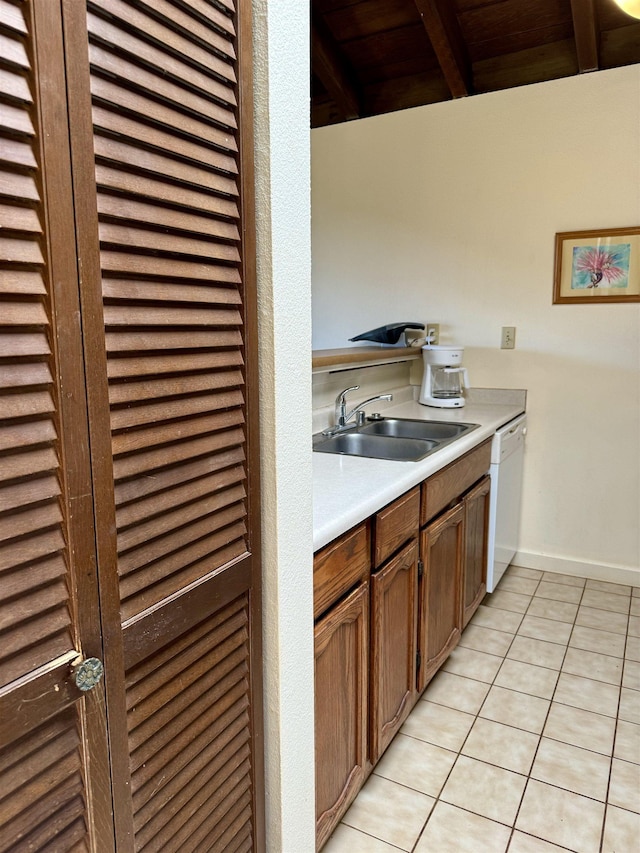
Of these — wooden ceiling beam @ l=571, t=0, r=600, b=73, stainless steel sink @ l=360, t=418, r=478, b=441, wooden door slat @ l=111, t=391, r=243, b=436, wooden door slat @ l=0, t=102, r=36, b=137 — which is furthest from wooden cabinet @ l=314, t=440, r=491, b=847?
wooden ceiling beam @ l=571, t=0, r=600, b=73

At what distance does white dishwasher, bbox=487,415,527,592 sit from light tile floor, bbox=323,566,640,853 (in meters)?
0.28

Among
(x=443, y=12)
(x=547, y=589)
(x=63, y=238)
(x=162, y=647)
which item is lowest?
(x=547, y=589)

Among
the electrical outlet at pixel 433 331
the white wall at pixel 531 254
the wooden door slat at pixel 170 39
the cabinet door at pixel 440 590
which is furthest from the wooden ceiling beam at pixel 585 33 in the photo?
the wooden door slat at pixel 170 39

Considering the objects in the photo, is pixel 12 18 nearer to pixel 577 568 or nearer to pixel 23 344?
pixel 23 344

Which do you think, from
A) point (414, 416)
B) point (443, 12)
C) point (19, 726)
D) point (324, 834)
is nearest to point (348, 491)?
point (324, 834)

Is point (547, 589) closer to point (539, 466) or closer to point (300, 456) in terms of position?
point (539, 466)

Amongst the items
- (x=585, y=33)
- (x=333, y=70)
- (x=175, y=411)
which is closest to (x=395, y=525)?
(x=175, y=411)

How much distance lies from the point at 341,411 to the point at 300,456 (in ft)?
4.41

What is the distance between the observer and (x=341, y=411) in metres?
2.36

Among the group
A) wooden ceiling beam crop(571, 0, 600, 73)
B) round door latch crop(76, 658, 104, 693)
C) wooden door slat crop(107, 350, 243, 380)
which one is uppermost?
wooden ceiling beam crop(571, 0, 600, 73)

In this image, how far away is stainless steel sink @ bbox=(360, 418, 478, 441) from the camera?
2.46 meters

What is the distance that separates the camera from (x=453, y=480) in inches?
80.0

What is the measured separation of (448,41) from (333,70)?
0.68m

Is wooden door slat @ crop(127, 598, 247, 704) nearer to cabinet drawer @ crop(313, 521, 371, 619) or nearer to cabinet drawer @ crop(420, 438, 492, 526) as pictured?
cabinet drawer @ crop(313, 521, 371, 619)
